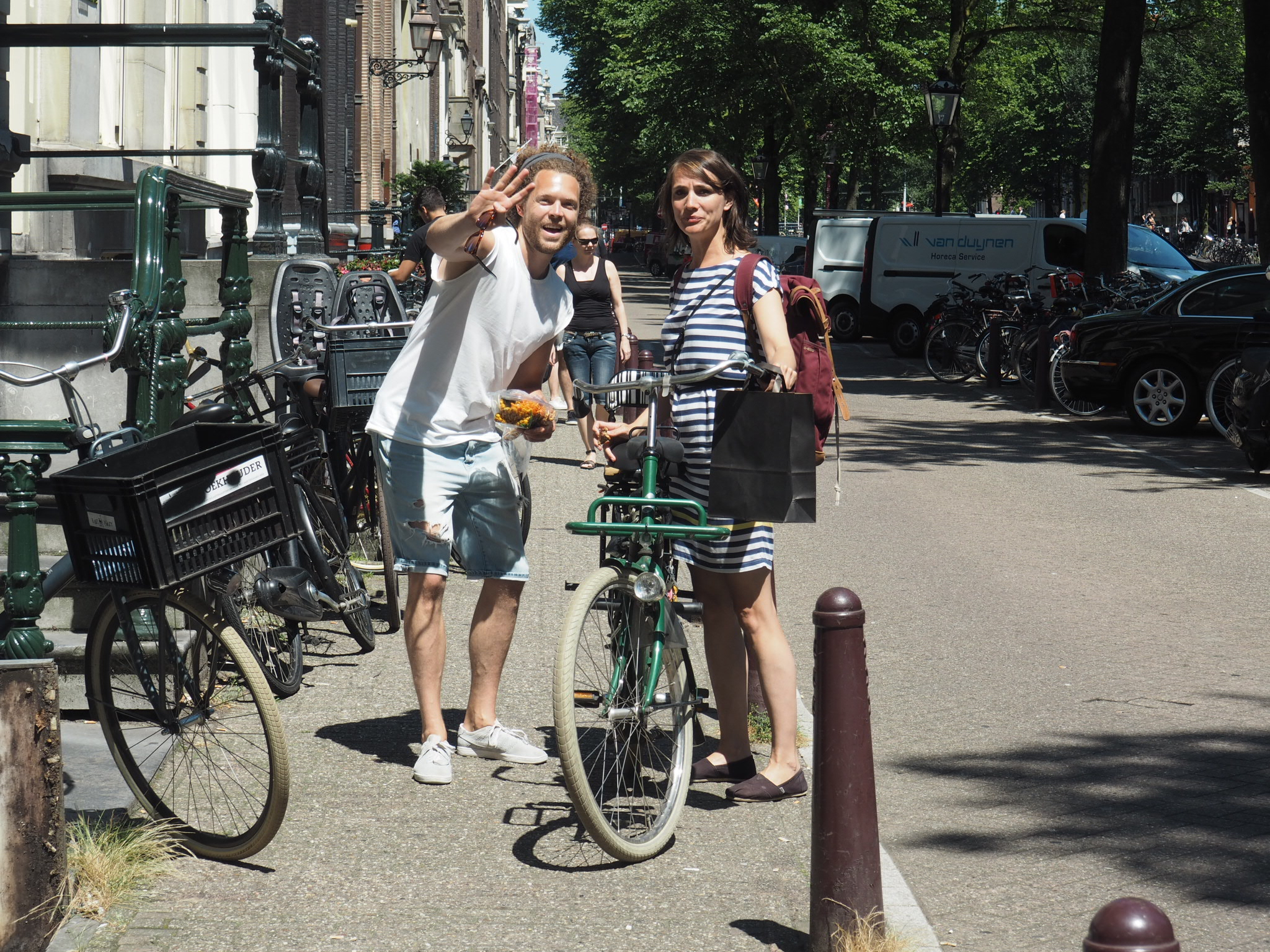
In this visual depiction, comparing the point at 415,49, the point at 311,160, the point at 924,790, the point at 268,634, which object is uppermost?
the point at 415,49

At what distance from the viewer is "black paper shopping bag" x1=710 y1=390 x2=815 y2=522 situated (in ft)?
14.3

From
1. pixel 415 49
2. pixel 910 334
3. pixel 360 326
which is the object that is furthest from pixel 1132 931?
pixel 415 49

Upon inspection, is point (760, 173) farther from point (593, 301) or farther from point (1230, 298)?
point (593, 301)

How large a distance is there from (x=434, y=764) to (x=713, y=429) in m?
1.39

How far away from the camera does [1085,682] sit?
6363mm

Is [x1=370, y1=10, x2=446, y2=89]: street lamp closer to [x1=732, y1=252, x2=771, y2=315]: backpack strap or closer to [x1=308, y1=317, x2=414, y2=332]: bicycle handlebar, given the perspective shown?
[x1=308, y1=317, x2=414, y2=332]: bicycle handlebar

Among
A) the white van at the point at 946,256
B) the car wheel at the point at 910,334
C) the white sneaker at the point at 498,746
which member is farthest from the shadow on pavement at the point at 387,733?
the car wheel at the point at 910,334

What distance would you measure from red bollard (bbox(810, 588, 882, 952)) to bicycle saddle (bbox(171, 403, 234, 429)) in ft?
7.17

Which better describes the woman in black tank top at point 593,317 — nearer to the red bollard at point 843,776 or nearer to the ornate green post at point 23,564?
the ornate green post at point 23,564

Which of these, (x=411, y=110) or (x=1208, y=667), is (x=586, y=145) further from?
(x=1208, y=667)

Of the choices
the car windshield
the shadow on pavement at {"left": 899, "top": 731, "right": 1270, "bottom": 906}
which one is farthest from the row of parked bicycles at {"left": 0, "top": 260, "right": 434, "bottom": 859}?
the car windshield

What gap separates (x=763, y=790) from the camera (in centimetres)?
471

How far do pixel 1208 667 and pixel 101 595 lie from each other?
4572 millimetres

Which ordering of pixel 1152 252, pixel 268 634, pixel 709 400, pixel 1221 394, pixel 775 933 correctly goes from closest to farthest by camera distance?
1. pixel 775 933
2. pixel 709 400
3. pixel 268 634
4. pixel 1221 394
5. pixel 1152 252
